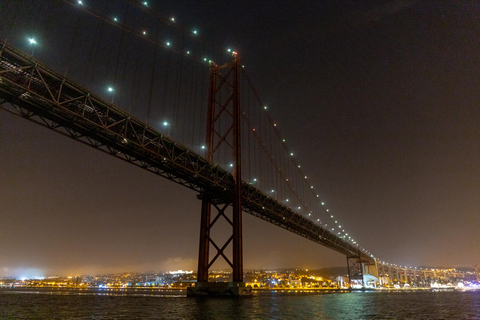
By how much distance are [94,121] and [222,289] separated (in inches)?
717

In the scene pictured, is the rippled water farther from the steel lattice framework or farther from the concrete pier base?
the steel lattice framework

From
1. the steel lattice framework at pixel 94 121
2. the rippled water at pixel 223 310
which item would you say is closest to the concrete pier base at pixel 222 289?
the rippled water at pixel 223 310

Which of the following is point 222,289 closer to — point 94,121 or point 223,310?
point 223,310

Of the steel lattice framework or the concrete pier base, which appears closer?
the steel lattice framework

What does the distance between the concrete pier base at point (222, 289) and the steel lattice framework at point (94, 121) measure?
26.9ft

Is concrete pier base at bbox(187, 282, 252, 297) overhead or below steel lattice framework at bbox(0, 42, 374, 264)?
below

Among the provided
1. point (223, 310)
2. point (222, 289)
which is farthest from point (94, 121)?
point (222, 289)

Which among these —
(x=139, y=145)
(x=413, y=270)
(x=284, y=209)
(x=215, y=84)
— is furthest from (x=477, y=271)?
(x=139, y=145)

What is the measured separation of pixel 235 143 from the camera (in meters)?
35.2

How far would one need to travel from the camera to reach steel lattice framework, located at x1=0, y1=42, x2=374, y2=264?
58.4 ft

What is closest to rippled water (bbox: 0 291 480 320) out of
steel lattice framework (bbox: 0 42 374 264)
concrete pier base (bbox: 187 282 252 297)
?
concrete pier base (bbox: 187 282 252 297)

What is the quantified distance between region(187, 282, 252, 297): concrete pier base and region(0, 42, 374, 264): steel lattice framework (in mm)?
8197

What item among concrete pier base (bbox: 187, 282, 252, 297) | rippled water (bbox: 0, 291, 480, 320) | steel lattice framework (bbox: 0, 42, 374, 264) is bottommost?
rippled water (bbox: 0, 291, 480, 320)

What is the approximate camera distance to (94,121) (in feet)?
73.3
